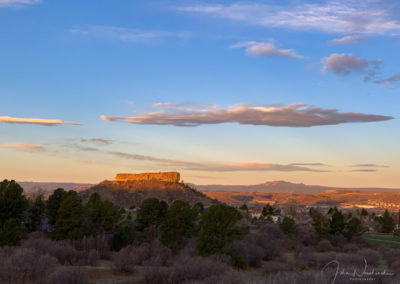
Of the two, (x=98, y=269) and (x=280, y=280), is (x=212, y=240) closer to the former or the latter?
(x=98, y=269)

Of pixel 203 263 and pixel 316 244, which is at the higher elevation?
pixel 203 263

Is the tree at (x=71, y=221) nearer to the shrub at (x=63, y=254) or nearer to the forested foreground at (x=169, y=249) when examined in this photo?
the forested foreground at (x=169, y=249)

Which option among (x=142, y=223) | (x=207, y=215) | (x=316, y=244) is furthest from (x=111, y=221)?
(x=316, y=244)

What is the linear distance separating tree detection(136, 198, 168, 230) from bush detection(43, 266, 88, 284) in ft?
85.3

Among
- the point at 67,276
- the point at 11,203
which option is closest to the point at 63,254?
the point at 67,276

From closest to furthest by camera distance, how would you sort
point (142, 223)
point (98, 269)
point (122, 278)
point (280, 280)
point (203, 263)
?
point (280, 280) < point (203, 263) < point (122, 278) < point (98, 269) < point (142, 223)

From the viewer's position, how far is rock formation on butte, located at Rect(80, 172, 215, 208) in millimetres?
114438

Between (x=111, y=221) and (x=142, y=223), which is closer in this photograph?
(x=111, y=221)

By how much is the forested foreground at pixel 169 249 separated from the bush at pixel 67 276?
0.03 meters

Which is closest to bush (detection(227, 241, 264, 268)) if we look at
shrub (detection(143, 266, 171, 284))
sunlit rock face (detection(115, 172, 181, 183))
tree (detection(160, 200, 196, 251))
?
tree (detection(160, 200, 196, 251))

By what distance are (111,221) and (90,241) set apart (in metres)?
8.08

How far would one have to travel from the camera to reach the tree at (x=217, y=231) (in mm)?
25812

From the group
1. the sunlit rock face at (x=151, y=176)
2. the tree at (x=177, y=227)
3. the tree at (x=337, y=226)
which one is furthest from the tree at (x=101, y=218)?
the sunlit rock face at (x=151, y=176)

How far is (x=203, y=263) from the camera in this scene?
15336 millimetres
